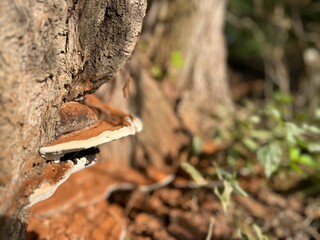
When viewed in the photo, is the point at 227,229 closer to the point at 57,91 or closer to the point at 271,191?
the point at 271,191

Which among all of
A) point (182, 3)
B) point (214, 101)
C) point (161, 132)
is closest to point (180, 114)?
point (161, 132)

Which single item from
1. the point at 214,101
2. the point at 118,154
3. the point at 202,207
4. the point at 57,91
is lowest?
the point at 202,207

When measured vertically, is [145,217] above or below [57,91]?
below

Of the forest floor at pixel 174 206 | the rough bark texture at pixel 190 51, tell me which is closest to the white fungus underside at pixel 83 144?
the forest floor at pixel 174 206

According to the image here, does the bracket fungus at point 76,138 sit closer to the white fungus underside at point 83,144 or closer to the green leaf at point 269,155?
the white fungus underside at point 83,144

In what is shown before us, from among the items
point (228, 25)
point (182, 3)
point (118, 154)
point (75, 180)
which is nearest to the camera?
point (75, 180)

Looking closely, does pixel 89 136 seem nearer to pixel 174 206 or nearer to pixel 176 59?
pixel 174 206

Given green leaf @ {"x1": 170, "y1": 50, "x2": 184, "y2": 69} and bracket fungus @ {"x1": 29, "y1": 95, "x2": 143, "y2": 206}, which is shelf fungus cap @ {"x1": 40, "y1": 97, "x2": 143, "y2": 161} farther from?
green leaf @ {"x1": 170, "y1": 50, "x2": 184, "y2": 69}
